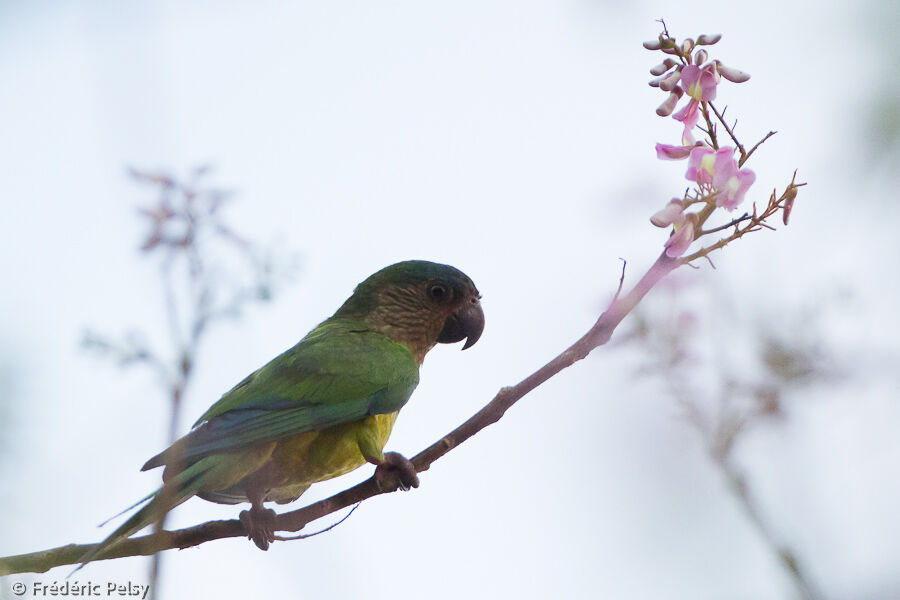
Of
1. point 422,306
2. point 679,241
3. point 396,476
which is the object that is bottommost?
point 679,241

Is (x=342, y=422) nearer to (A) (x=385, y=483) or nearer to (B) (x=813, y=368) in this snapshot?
(A) (x=385, y=483)

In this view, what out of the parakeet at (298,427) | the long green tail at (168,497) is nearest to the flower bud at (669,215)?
the parakeet at (298,427)

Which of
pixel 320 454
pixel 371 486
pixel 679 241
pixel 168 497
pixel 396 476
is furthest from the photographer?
pixel 320 454

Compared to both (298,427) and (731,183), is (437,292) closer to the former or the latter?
(298,427)

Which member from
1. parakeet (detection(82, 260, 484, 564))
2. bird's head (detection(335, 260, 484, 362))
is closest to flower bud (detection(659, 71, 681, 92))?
parakeet (detection(82, 260, 484, 564))

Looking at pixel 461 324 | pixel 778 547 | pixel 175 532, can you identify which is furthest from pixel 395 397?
pixel 778 547

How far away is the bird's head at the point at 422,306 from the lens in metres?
5.10

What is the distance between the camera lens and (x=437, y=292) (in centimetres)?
520

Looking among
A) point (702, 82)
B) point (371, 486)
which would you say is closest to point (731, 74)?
point (702, 82)

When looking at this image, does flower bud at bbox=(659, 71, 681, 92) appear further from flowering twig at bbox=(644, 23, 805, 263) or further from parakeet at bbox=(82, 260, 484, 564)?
parakeet at bbox=(82, 260, 484, 564)

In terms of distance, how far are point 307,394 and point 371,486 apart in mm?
794

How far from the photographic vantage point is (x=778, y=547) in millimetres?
2143

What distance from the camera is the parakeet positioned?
3.62m

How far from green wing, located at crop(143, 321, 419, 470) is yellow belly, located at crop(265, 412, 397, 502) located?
105 mm
